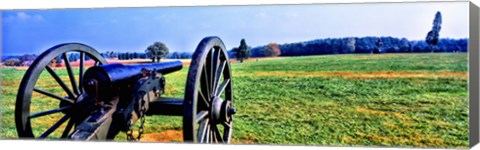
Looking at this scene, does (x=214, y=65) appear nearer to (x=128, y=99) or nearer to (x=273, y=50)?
(x=128, y=99)

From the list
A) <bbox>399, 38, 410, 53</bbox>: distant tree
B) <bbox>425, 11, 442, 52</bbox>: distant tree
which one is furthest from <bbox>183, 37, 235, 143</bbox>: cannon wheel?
<bbox>425, 11, 442, 52</bbox>: distant tree

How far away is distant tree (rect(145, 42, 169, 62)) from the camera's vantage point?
19.8 feet

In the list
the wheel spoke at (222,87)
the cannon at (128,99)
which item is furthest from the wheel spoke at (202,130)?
the wheel spoke at (222,87)

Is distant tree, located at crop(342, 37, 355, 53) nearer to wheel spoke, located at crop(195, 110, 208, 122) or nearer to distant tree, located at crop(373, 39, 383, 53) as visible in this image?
distant tree, located at crop(373, 39, 383, 53)

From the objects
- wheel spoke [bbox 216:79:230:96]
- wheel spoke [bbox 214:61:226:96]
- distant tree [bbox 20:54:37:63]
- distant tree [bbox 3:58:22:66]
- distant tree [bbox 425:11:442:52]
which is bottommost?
wheel spoke [bbox 216:79:230:96]

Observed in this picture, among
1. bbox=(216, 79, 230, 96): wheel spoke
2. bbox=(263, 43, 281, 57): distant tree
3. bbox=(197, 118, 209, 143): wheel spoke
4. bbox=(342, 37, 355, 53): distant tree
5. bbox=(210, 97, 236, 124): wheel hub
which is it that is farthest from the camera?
bbox=(263, 43, 281, 57): distant tree

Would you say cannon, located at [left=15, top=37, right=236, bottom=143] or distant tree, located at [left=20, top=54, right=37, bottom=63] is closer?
cannon, located at [left=15, top=37, right=236, bottom=143]

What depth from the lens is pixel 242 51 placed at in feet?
19.1

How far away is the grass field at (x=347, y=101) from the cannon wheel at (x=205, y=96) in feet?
1.91

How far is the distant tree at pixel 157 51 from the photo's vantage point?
604cm

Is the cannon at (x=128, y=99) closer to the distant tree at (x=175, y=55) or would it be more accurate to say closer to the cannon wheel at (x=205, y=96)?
the cannon wheel at (x=205, y=96)

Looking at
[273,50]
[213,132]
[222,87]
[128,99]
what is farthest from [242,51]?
[128,99]

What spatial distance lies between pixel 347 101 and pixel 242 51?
104 cm

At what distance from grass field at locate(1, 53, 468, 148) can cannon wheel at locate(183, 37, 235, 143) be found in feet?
1.91
